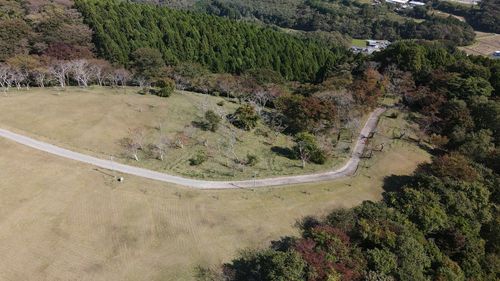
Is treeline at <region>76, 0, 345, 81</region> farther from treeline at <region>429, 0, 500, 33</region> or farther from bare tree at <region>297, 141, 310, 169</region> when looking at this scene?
treeline at <region>429, 0, 500, 33</region>

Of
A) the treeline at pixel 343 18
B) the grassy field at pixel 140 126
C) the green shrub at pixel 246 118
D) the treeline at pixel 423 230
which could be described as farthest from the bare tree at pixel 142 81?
the treeline at pixel 343 18

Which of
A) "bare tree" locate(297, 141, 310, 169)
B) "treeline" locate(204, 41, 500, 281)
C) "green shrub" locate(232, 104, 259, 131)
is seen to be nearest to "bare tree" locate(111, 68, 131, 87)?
"green shrub" locate(232, 104, 259, 131)

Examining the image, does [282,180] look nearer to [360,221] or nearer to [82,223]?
[360,221]

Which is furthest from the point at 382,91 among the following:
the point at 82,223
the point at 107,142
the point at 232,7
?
the point at 232,7

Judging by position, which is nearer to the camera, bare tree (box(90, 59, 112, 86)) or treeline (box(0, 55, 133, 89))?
treeline (box(0, 55, 133, 89))

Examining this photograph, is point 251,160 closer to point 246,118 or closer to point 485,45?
point 246,118

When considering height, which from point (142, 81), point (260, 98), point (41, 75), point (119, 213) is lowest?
point (119, 213)

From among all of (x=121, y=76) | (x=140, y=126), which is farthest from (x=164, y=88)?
(x=140, y=126)

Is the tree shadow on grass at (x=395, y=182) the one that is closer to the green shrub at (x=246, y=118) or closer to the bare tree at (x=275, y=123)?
the bare tree at (x=275, y=123)
